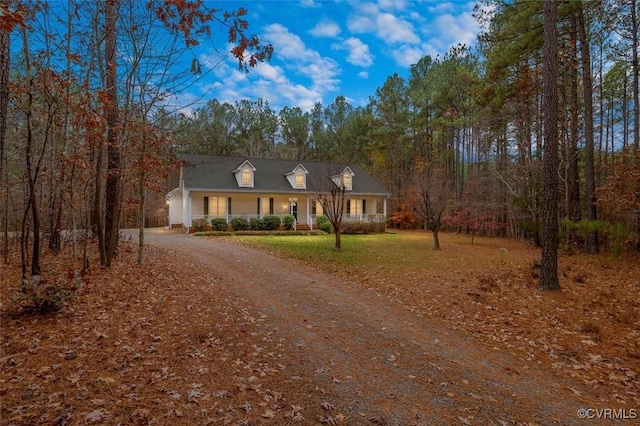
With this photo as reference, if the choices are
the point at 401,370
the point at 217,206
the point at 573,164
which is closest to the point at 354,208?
Result: the point at 217,206

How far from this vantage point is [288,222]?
2383cm

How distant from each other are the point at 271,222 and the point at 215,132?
9708 mm

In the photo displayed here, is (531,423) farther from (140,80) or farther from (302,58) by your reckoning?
(140,80)

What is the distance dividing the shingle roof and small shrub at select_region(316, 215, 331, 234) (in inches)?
85.2

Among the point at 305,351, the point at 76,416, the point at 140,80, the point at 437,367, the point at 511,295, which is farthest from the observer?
the point at 140,80

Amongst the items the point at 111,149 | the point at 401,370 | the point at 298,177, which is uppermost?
the point at 298,177

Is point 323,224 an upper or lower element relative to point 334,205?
lower

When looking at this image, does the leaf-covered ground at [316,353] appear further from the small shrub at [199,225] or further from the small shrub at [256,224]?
the small shrub at [256,224]

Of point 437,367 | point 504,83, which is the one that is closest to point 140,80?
point 437,367

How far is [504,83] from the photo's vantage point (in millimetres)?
16000

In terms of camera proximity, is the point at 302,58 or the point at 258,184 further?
the point at 258,184

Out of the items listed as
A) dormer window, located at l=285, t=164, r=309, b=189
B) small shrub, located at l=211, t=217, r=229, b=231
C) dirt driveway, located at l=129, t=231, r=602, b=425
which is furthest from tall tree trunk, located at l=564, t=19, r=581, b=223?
small shrub, located at l=211, t=217, r=229, b=231

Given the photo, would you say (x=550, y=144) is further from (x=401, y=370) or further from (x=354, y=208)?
(x=354, y=208)

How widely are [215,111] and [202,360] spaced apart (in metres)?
37.1
